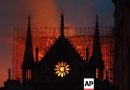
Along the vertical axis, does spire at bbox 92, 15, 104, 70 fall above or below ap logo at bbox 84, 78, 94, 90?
above

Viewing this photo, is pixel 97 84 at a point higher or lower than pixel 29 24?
lower

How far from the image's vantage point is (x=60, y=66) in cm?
11075

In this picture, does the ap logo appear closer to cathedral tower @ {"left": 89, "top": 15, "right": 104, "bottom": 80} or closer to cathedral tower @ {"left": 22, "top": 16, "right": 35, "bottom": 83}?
cathedral tower @ {"left": 89, "top": 15, "right": 104, "bottom": 80}

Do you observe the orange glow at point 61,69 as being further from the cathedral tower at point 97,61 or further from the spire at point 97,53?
the spire at point 97,53

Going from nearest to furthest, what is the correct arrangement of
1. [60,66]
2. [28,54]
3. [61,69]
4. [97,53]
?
[97,53] → [28,54] → [61,69] → [60,66]

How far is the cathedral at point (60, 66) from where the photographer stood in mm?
107500

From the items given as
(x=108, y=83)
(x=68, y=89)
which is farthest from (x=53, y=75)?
(x=108, y=83)

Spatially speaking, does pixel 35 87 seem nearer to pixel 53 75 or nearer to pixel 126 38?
pixel 53 75

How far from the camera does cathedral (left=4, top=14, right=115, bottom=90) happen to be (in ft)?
353

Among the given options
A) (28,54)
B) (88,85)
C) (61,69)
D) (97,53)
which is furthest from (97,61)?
(88,85)

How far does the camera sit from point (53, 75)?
111688 millimetres

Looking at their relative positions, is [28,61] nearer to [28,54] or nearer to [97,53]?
[28,54]

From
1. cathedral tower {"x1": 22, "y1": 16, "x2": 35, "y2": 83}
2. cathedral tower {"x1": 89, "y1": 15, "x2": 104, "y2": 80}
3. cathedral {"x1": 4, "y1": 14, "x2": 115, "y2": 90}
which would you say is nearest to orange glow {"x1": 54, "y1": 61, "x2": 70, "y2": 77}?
cathedral {"x1": 4, "y1": 14, "x2": 115, "y2": 90}

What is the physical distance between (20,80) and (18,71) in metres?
3.17
